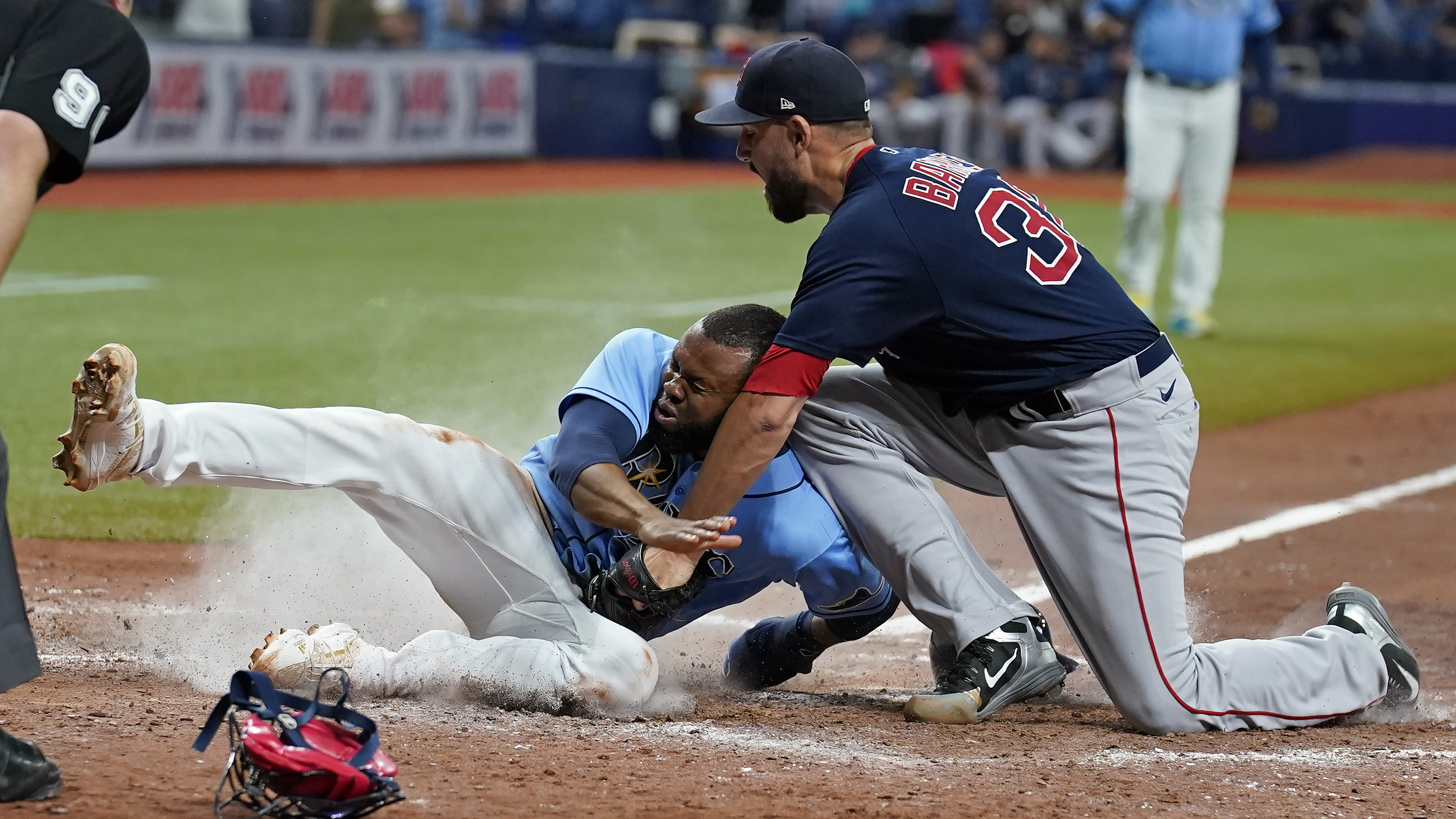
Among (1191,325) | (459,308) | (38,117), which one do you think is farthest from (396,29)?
(38,117)

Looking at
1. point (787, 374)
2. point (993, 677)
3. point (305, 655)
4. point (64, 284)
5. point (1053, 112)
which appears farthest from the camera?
point (1053, 112)

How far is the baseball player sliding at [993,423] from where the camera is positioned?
12.2 feet

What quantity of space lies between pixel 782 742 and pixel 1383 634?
160 cm

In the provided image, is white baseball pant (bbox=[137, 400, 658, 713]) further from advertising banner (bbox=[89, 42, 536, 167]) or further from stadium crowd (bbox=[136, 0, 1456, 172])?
stadium crowd (bbox=[136, 0, 1456, 172])

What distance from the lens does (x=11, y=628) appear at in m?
2.87

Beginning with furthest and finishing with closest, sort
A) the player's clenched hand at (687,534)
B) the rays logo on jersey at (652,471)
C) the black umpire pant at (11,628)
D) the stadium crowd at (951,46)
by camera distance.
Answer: the stadium crowd at (951,46) → the rays logo on jersey at (652,471) → the player's clenched hand at (687,534) → the black umpire pant at (11,628)

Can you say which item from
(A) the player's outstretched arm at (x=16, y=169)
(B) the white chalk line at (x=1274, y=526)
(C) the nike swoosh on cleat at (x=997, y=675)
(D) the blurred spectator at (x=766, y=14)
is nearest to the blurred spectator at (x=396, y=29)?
(D) the blurred spectator at (x=766, y=14)

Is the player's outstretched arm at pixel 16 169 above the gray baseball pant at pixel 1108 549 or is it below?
above

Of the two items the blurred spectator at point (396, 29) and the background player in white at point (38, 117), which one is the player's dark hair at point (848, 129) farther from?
the blurred spectator at point (396, 29)

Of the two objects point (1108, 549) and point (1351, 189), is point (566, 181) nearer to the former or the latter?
point (1351, 189)

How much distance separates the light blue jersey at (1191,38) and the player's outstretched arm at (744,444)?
7035mm

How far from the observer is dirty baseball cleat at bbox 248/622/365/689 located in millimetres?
3768

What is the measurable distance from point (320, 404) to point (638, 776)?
14.6 ft

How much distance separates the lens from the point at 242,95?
1797cm
